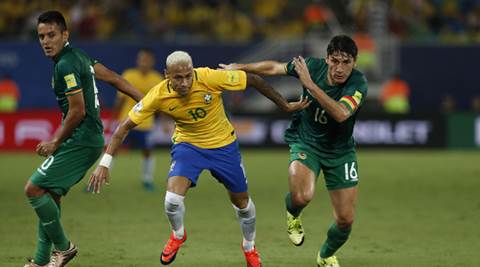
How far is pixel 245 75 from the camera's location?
934 centimetres

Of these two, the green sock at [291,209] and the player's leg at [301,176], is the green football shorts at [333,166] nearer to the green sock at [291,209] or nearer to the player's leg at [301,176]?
the player's leg at [301,176]

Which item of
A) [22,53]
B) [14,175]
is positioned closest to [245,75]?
[14,175]

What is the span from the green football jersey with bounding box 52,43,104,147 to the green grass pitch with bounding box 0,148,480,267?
149cm

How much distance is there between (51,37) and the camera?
29.3 ft

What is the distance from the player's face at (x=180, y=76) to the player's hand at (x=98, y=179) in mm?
1015

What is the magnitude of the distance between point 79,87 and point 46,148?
0.64 metres

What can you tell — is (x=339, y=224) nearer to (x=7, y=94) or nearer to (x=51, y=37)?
(x=51, y=37)

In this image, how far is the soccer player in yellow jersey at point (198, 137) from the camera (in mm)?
9133

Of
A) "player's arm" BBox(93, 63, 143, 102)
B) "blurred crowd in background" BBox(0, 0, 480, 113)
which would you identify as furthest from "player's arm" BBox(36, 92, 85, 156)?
"blurred crowd in background" BBox(0, 0, 480, 113)

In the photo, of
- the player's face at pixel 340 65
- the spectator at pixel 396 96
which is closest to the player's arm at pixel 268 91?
the player's face at pixel 340 65

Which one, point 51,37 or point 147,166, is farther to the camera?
point 147,166

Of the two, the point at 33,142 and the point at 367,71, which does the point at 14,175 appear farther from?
the point at 367,71

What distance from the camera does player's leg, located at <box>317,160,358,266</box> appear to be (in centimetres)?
947

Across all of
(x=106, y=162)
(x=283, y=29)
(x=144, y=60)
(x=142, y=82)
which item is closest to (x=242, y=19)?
(x=283, y=29)
